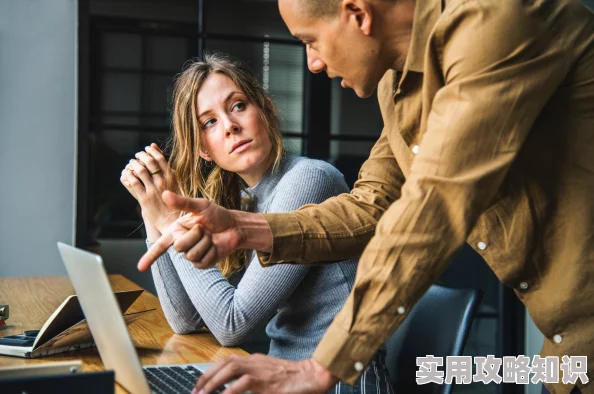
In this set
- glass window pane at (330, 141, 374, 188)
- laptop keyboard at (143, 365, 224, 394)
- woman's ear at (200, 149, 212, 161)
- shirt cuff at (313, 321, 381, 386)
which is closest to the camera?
shirt cuff at (313, 321, 381, 386)

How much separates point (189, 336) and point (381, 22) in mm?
905

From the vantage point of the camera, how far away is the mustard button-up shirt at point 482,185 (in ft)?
3.26

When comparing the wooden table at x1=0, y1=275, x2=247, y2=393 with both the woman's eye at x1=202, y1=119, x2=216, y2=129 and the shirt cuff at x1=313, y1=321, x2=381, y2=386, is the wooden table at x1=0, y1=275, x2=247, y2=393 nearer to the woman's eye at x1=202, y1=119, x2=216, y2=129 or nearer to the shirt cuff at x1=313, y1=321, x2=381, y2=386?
the shirt cuff at x1=313, y1=321, x2=381, y2=386

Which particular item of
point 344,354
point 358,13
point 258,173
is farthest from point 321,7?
point 258,173

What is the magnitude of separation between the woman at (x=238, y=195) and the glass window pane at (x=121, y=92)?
1.50 meters

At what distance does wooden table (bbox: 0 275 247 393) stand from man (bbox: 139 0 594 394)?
34 cm

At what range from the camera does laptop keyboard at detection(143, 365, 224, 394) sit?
→ 1.16m

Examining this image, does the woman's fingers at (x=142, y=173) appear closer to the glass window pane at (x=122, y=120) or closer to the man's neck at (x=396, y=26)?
the man's neck at (x=396, y=26)

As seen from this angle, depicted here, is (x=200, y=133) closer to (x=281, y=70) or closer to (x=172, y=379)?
(x=172, y=379)

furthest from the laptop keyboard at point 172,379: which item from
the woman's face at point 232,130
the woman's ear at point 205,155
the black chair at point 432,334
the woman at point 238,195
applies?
the woman's ear at point 205,155

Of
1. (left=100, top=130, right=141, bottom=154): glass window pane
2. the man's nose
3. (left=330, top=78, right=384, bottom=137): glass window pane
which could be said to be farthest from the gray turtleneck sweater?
(left=330, top=78, right=384, bottom=137): glass window pane

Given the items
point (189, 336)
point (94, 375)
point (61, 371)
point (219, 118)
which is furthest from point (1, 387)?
point (219, 118)

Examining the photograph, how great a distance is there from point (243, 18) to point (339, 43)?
2.64 m

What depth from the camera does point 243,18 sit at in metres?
3.74
